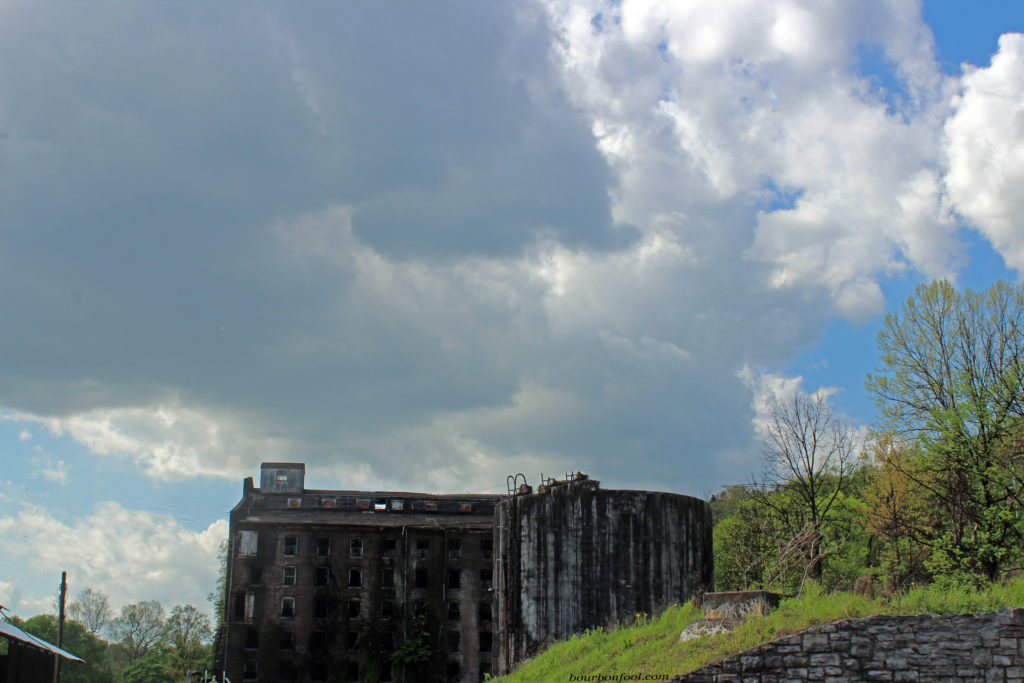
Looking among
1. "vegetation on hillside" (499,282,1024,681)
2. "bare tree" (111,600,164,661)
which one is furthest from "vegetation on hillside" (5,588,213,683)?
"vegetation on hillside" (499,282,1024,681)

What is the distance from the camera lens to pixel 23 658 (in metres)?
25.5

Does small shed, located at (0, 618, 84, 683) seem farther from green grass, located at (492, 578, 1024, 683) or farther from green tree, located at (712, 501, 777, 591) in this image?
green tree, located at (712, 501, 777, 591)

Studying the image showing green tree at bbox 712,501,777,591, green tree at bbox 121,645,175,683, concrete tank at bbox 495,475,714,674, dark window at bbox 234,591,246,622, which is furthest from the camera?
green tree at bbox 121,645,175,683

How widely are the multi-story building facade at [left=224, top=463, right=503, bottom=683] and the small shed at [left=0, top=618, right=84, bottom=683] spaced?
Answer: 770 inches

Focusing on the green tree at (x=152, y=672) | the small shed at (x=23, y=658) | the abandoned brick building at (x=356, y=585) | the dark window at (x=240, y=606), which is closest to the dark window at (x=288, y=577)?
the abandoned brick building at (x=356, y=585)

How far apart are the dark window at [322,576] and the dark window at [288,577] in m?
1.28

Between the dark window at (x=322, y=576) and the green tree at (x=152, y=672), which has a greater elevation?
the dark window at (x=322, y=576)

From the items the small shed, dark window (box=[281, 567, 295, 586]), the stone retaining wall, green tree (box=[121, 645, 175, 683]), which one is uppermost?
dark window (box=[281, 567, 295, 586])

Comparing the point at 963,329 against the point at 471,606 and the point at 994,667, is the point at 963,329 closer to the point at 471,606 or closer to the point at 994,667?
the point at 994,667

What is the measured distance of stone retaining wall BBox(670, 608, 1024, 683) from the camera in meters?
14.4

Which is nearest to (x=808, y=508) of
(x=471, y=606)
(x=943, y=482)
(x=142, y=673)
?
(x=943, y=482)

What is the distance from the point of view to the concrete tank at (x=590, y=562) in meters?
26.6

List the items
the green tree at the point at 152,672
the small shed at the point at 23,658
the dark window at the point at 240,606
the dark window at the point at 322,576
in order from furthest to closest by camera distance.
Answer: the green tree at the point at 152,672 < the dark window at the point at 322,576 < the dark window at the point at 240,606 < the small shed at the point at 23,658

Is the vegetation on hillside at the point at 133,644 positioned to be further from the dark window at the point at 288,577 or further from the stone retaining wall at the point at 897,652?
the stone retaining wall at the point at 897,652
